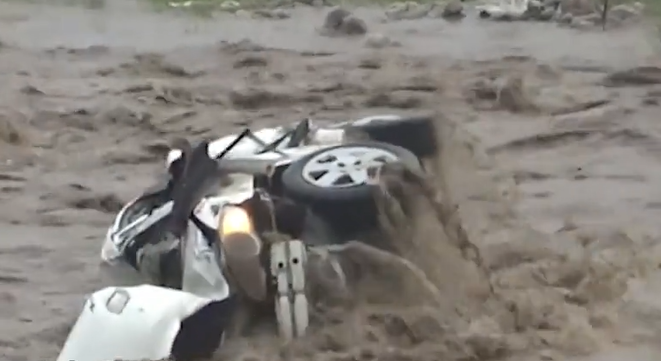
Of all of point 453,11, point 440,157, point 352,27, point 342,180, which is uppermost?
point 342,180

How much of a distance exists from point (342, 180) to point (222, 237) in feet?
Result: 1.29

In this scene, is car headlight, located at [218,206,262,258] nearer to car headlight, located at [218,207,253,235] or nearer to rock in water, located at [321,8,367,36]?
car headlight, located at [218,207,253,235]

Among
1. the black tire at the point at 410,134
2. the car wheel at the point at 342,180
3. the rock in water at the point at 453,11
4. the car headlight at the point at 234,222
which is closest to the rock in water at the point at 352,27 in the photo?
the rock in water at the point at 453,11

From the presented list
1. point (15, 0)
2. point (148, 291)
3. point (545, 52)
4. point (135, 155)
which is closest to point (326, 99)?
point (135, 155)

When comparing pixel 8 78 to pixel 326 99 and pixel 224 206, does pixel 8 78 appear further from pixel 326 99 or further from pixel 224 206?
pixel 224 206

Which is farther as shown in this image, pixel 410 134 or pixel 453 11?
pixel 453 11

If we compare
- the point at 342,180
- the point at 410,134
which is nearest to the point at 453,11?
the point at 410,134

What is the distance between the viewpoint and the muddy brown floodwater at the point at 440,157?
2.58 meters

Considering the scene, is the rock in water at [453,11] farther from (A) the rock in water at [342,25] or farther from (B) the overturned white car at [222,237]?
(B) the overturned white car at [222,237]

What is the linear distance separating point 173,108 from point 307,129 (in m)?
1.66

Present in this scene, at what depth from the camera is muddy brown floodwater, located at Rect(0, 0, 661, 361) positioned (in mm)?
2582

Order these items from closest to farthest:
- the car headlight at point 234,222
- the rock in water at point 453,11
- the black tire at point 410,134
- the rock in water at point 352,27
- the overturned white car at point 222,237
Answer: the overturned white car at point 222,237 < the car headlight at point 234,222 < the black tire at point 410,134 < the rock in water at point 352,27 < the rock in water at point 453,11

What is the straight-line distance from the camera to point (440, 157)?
3281mm

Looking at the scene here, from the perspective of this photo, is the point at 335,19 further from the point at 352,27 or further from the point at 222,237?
the point at 222,237
